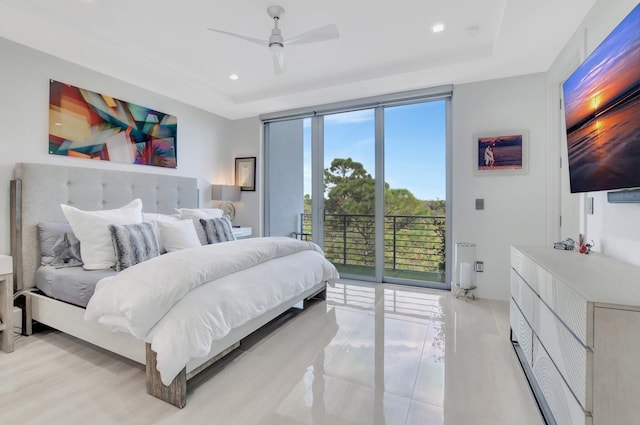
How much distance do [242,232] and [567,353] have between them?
13.2 feet

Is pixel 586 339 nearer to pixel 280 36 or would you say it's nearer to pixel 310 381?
pixel 310 381

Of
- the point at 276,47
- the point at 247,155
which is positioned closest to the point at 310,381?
the point at 276,47

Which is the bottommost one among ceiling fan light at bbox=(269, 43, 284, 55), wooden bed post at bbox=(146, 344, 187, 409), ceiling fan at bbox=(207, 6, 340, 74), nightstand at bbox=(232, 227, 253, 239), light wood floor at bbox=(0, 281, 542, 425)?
light wood floor at bbox=(0, 281, 542, 425)

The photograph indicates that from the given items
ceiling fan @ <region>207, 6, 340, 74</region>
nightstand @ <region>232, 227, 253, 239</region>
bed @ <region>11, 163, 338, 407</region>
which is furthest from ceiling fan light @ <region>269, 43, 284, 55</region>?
nightstand @ <region>232, 227, 253, 239</region>

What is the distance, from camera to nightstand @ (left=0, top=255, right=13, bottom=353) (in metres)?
2.17

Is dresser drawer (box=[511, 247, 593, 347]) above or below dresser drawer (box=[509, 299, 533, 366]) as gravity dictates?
above

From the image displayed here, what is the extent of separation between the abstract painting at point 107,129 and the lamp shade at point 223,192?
71cm

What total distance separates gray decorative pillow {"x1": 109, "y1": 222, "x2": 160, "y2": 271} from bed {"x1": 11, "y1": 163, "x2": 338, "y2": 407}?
152 mm

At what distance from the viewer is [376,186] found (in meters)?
4.15

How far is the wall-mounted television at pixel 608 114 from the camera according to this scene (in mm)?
1378

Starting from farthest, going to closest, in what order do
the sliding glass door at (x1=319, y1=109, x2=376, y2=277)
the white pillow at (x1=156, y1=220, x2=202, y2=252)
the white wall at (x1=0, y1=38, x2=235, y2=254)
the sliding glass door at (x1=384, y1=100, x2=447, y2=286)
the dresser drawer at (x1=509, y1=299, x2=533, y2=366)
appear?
the sliding glass door at (x1=319, y1=109, x2=376, y2=277)
the sliding glass door at (x1=384, y1=100, x2=447, y2=286)
the white pillow at (x1=156, y1=220, x2=202, y2=252)
the white wall at (x1=0, y1=38, x2=235, y2=254)
the dresser drawer at (x1=509, y1=299, x2=533, y2=366)

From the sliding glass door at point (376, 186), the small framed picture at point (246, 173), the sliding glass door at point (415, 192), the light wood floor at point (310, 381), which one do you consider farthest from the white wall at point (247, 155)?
the light wood floor at point (310, 381)

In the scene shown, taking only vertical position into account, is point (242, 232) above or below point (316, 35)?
below

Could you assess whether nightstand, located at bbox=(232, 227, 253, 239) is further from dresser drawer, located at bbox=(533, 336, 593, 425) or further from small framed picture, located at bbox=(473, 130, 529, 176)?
dresser drawer, located at bbox=(533, 336, 593, 425)
